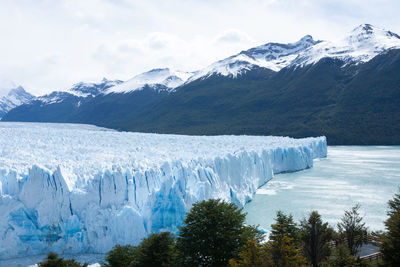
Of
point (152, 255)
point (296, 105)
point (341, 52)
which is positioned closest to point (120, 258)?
point (152, 255)

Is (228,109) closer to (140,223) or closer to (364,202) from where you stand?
(364,202)

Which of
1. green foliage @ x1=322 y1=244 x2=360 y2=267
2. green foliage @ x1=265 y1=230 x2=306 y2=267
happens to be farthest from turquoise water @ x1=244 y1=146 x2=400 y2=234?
green foliage @ x1=265 y1=230 x2=306 y2=267

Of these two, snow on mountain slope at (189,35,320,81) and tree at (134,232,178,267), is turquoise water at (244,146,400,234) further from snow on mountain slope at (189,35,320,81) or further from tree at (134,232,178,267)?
snow on mountain slope at (189,35,320,81)

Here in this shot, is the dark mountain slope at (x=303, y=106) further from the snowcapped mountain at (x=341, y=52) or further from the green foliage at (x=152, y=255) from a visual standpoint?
the green foliage at (x=152, y=255)

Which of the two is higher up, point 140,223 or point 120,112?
point 120,112

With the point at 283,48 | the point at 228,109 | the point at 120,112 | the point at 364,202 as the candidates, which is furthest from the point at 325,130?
the point at 283,48

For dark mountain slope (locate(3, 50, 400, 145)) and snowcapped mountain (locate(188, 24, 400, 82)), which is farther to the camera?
snowcapped mountain (locate(188, 24, 400, 82))

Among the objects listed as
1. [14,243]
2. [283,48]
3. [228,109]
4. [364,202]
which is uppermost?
[283,48]
